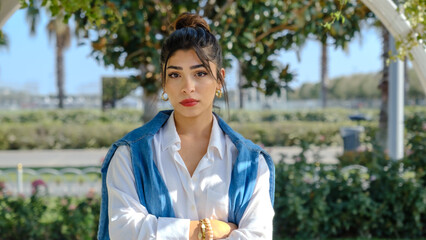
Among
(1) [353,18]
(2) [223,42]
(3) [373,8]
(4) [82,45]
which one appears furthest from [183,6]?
(3) [373,8]

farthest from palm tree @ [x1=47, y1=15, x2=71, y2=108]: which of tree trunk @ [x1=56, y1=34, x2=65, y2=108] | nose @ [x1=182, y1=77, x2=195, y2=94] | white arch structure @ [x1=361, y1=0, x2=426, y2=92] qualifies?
nose @ [x1=182, y1=77, x2=195, y2=94]

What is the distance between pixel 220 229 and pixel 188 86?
50 centimetres

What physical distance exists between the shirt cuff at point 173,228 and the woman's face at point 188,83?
0.37 metres

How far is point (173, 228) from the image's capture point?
4.75ft

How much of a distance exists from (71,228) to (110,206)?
341cm

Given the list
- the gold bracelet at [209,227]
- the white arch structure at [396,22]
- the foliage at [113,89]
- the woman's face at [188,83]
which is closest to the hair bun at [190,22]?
the woman's face at [188,83]

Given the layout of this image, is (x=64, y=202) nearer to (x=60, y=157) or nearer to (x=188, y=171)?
(x=188, y=171)

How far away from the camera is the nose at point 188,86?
155 cm

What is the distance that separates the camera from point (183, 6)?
14.1 feet

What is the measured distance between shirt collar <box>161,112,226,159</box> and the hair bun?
14.0 inches

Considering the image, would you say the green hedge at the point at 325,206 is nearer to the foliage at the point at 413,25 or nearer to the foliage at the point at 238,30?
the foliage at the point at 238,30

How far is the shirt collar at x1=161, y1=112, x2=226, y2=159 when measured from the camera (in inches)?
62.7

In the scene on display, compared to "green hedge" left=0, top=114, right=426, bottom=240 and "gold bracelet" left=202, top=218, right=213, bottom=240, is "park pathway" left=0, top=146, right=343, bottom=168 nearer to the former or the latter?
"green hedge" left=0, top=114, right=426, bottom=240

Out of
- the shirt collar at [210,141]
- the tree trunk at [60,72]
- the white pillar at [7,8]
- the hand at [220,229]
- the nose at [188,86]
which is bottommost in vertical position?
the hand at [220,229]
